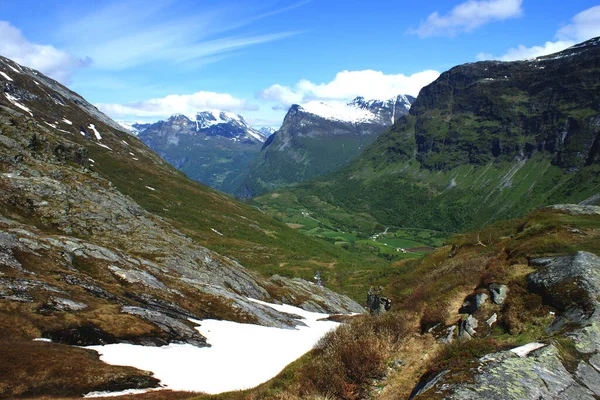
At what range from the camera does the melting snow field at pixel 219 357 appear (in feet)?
96.6

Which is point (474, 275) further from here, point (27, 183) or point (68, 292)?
point (27, 183)

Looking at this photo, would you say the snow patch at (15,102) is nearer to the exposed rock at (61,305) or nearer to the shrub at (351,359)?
the exposed rock at (61,305)

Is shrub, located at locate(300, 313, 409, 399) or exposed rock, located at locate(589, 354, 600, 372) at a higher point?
exposed rock, located at locate(589, 354, 600, 372)

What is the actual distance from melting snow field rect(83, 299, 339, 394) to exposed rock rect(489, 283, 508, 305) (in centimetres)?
1143

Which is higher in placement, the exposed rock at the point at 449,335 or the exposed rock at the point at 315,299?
the exposed rock at the point at 449,335

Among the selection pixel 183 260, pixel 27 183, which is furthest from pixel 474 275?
pixel 27 183

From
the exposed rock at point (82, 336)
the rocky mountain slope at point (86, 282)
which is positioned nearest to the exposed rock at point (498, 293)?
the rocky mountain slope at point (86, 282)

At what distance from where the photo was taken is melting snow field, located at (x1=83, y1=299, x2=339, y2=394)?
29.4m

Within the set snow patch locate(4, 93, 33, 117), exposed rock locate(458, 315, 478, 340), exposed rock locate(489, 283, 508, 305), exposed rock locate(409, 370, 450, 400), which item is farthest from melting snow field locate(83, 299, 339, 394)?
snow patch locate(4, 93, 33, 117)

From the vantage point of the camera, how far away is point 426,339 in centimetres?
2127

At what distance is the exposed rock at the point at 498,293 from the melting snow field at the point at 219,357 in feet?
A: 37.5

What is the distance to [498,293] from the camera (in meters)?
22.7

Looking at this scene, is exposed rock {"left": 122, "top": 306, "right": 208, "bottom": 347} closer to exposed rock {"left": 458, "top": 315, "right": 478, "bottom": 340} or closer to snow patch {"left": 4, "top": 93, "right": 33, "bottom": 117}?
exposed rock {"left": 458, "top": 315, "right": 478, "bottom": 340}

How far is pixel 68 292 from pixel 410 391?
117 feet
